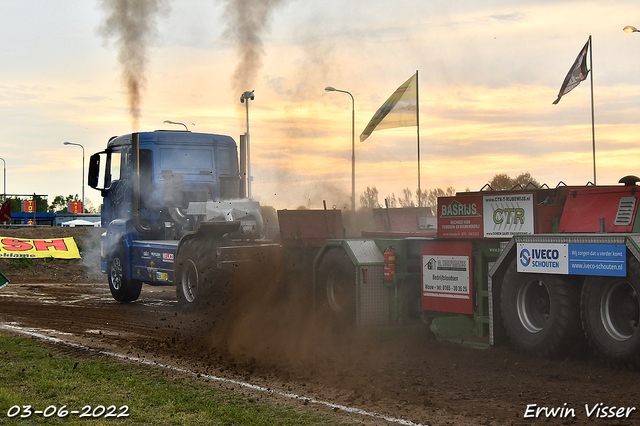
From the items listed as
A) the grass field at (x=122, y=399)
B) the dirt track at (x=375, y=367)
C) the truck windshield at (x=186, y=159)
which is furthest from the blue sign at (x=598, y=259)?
the truck windshield at (x=186, y=159)

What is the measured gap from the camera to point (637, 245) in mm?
7590

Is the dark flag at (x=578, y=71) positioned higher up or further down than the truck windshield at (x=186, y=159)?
higher up

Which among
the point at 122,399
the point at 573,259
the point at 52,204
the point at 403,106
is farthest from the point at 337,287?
the point at 52,204

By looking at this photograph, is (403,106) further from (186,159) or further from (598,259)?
(598,259)

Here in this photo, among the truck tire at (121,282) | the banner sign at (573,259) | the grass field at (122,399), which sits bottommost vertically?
the grass field at (122,399)

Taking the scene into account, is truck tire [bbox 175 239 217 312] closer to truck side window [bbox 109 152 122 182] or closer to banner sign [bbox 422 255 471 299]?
truck side window [bbox 109 152 122 182]

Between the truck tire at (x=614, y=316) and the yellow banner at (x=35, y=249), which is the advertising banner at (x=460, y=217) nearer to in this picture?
the truck tire at (x=614, y=316)

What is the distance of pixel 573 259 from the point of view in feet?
27.2

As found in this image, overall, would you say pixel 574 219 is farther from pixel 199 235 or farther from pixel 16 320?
pixel 16 320

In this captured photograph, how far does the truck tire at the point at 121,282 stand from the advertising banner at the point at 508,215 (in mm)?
10017

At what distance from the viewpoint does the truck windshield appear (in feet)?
52.7

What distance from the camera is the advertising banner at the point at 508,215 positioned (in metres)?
8.91

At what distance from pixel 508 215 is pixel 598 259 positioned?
142cm

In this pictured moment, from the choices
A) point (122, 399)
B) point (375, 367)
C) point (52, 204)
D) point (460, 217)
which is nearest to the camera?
point (122, 399)
